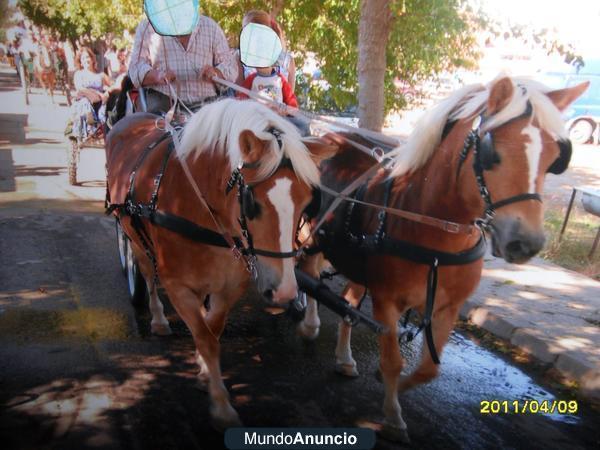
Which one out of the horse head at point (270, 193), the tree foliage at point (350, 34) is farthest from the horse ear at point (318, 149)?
the tree foliage at point (350, 34)

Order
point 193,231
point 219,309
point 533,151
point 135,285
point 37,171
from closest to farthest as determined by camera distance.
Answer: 1. point 533,151
2. point 193,231
3. point 219,309
4. point 135,285
5. point 37,171

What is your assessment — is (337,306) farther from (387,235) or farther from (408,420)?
(408,420)

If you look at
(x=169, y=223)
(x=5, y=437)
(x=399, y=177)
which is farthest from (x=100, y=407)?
(x=399, y=177)

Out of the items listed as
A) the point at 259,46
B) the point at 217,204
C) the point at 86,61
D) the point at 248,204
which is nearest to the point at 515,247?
the point at 248,204

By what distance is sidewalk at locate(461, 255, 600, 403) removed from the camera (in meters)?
4.16

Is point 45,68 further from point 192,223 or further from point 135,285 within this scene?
point 192,223

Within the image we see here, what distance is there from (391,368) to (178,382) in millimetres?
1509

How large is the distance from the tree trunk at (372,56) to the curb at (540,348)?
3.15m

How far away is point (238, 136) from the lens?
2.61 m

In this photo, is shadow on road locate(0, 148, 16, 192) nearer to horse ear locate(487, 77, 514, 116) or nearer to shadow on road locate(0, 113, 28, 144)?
shadow on road locate(0, 113, 28, 144)

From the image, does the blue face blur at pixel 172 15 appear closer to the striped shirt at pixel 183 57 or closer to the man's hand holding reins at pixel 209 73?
the striped shirt at pixel 183 57

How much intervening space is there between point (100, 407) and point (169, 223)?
1.26m

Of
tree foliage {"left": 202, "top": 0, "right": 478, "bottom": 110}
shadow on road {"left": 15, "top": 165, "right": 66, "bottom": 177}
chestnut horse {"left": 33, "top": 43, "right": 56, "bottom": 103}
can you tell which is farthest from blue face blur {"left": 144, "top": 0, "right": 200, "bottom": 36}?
chestnut horse {"left": 33, "top": 43, "right": 56, "bottom": 103}

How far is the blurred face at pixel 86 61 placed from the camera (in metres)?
Answer: 12.5
